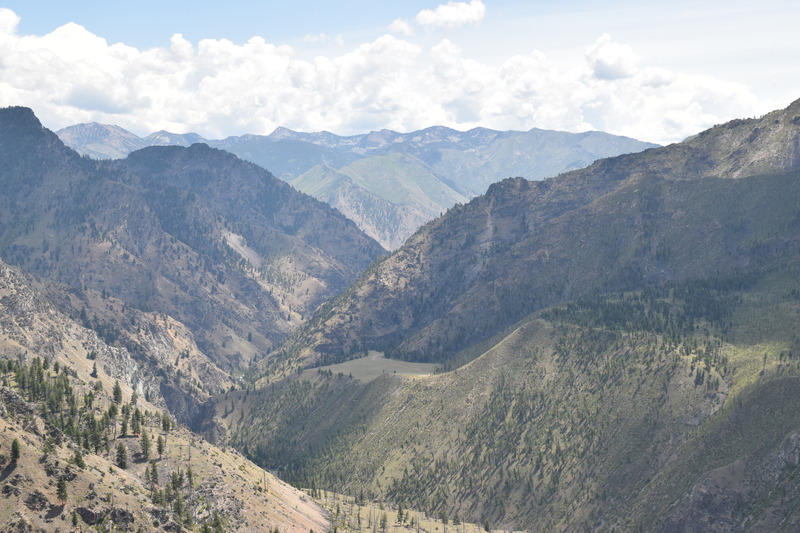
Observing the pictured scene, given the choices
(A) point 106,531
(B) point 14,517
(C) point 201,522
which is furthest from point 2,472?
(C) point 201,522

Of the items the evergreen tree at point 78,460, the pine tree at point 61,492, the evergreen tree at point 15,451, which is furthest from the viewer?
the evergreen tree at point 78,460

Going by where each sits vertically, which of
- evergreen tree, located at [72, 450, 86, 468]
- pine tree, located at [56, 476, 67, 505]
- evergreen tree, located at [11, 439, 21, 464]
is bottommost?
pine tree, located at [56, 476, 67, 505]

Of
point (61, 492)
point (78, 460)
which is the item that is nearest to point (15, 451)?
point (61, 492)

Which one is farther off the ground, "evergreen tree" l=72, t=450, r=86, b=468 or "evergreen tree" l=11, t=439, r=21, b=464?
"evergreen tree" l=11, t=439, r=21, b=464

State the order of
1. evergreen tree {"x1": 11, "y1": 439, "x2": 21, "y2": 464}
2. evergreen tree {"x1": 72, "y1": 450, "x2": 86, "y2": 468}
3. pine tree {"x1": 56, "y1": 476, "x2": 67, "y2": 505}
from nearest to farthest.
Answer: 1. pine tree {"x1": 56, "y1": 476, "x2": 67, "y2": 505}
2. evergreen tree {"x1": 11, "y1": 439, "x2": 21, "y2": 464}
3. evergreen tree {"x1": 72, "y1": 450, "x2": 86, "y2": 468}

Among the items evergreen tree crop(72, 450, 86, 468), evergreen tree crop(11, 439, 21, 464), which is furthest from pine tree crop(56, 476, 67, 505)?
evergreen tree crop(72, 450, 86, 468)

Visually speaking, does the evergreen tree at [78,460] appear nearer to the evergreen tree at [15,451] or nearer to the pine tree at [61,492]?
the pine tree at [61,492]

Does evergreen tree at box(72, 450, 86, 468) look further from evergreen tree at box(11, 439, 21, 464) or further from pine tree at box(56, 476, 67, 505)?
evergreen tree at box(11, 439, 21, 464)

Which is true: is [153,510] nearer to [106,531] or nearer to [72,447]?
[106,531]

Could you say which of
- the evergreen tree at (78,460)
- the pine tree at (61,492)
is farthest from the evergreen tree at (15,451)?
the evergreen tree at (78,460)

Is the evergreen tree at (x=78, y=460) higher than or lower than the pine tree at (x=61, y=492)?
higher

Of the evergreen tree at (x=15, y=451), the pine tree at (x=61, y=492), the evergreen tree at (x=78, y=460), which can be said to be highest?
the evergreen tree at (x=15, y=451)

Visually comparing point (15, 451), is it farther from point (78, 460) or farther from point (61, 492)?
point (78, 460)

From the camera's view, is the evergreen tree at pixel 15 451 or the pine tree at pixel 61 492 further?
the evergreen tree at pixel 15 451
